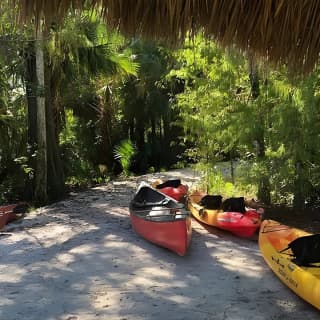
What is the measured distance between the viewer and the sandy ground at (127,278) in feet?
19.7

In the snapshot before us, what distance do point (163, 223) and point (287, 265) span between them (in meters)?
2.54

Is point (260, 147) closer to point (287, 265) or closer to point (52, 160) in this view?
point (287, 265)

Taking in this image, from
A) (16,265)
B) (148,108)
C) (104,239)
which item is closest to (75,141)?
(148,108)

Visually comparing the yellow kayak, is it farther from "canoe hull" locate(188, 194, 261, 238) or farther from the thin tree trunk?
the thin tree trunk

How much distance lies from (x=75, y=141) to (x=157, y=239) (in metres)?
12.2

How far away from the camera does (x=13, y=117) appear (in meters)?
14.4

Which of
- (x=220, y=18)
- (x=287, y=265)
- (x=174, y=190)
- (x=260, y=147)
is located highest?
(x=220, y=18)

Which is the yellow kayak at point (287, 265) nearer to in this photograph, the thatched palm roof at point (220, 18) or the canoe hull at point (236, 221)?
the canoe hull at point (236, 221)

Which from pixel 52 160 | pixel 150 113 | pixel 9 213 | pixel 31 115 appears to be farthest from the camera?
pixel 150 113

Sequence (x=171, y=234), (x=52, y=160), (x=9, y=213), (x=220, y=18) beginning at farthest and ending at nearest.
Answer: (x=52, y=160), (x=9, y=213), (x=171, y=234), (x=220, y=18)

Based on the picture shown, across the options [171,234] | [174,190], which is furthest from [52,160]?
[171,234]

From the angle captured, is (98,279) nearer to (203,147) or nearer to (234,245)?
(234,245)

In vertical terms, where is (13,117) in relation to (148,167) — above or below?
above

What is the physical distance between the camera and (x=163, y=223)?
8516 millimetres
